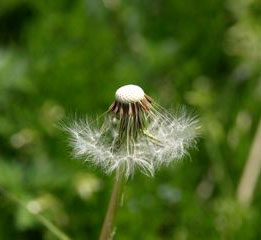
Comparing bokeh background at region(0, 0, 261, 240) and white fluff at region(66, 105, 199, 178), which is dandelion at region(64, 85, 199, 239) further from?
bokeh background at region(0, 0, 261, 240)

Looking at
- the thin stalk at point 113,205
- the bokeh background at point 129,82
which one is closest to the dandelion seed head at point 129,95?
the thin stalk at point 113,205

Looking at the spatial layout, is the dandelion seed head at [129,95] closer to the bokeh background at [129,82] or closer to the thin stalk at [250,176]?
the bokeh background at [129,82]

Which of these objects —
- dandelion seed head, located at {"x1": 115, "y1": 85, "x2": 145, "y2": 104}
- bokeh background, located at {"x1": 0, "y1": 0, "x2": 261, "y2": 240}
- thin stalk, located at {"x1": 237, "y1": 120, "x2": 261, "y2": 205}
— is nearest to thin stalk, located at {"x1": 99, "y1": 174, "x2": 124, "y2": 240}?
dandelion seed head, located at {"x1": 115, "y1": 85, "x2": 145, "y2": 104}

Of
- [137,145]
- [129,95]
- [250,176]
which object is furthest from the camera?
[250,176]

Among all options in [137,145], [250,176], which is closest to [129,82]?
[250,176]

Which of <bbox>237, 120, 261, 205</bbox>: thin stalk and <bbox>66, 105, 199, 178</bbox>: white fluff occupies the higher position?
<bbox>237, 120, 261, 205</bbox>: thin stalk

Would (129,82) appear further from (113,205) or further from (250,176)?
(113,205)
